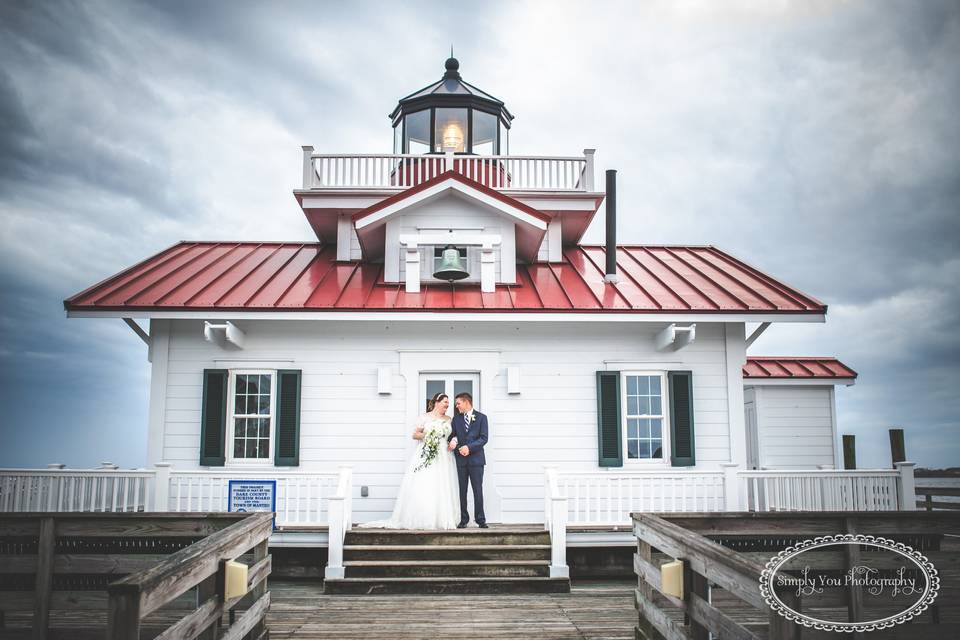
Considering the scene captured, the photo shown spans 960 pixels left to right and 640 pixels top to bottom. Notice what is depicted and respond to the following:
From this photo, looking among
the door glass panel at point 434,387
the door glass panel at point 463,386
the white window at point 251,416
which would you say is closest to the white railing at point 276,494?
the white window at point 251,416

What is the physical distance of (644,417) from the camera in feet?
39.8

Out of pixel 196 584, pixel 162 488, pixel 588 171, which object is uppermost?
pixel 588 171

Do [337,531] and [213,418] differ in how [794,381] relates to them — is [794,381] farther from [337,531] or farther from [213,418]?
[213,418]

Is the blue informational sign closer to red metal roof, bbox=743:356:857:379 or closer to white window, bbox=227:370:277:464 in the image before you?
white window, bbox=227:370:277:464

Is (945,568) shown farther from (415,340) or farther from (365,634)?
(415,340)

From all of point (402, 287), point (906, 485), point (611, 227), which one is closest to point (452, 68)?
point (611, 227)

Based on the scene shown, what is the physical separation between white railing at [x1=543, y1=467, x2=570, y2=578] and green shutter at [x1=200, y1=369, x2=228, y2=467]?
518 centimetres

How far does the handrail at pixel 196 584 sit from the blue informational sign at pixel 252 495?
162 inches

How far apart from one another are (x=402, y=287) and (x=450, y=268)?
1.05 meters

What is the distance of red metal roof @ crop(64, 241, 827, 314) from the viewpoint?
11719 millimetres

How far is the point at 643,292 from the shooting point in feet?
41.8

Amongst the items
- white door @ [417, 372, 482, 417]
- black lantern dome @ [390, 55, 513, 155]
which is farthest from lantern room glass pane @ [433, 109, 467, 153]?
white door @ [417, 372, 482, 417]

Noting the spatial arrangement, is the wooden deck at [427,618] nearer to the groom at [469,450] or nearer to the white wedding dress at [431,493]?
the white wedding dress at [431,493]

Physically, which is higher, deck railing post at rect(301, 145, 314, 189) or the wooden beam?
deck railing post at rect(301, 145, 314, 189)
